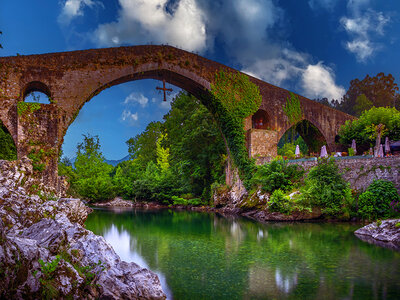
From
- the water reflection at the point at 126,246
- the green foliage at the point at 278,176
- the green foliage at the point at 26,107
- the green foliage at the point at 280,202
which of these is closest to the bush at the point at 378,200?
the green foliage at the point at 280,202

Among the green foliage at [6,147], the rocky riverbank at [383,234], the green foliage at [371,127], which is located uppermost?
the green foliage at [371,127]

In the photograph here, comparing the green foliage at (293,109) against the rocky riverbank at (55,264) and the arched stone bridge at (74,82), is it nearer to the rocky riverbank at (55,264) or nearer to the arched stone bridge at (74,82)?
the arched stone bridge at (74,82)

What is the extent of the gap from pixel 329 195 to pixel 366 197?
5.30 feet

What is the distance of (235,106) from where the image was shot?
2217 cm

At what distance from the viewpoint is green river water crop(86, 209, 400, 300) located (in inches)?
248

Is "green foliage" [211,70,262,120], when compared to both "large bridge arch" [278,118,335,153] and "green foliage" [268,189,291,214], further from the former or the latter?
"green foliage" [268,189,291,214]

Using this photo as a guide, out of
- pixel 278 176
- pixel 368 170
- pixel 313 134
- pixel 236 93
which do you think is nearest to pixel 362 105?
pixel 313 134

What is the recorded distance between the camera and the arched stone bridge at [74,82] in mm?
15516

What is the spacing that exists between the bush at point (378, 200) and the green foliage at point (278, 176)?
3508mm

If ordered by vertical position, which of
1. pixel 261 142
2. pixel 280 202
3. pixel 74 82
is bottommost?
pixel 280 202

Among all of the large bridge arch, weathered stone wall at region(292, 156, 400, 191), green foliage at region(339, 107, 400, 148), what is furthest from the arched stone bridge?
green foliage at region(339, 107, 400, 148)

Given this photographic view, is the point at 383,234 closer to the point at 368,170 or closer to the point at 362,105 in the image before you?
the point at 368,170

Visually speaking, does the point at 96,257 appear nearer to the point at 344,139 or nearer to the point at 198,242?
the point at 198,242

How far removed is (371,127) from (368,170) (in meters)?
8.15
